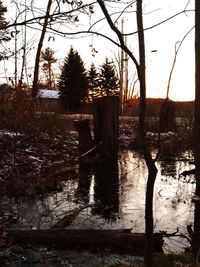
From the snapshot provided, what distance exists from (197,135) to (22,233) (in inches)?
108

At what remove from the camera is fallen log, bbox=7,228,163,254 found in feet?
18.1

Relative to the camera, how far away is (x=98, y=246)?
557cm

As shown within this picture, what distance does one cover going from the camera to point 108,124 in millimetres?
13633

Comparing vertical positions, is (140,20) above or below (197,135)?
above

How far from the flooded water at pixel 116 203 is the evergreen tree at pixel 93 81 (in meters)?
38.2

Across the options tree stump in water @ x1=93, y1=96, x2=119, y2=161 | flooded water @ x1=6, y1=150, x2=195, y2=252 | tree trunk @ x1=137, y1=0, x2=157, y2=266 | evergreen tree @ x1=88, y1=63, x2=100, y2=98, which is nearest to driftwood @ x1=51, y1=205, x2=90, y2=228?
flooded water @ x1=6, y1=150, x2=195, y2=252

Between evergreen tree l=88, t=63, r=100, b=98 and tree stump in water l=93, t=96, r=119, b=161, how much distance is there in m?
35.6

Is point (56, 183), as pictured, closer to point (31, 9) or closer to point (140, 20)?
point (31, 9)

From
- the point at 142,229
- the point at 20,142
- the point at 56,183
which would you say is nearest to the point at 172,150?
the point at 20,142

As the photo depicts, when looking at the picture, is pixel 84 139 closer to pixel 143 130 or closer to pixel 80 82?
pixel 143 130

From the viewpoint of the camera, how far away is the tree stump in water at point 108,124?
13.6m

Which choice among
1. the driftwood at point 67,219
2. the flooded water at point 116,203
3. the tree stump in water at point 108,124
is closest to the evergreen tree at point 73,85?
the tree stump in water at point 108,124

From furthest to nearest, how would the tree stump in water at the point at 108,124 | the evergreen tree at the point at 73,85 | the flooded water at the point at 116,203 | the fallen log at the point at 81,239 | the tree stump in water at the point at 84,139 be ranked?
the evergreen tree at the point at 73,85 < the tree stump in water at the point at 84,139 < the tree stump in water at the point at 108,124 < the flooded water at the point at 116,203 < the fallen log at the point at 81,239

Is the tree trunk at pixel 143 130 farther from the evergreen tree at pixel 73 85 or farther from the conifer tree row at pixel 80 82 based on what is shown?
the evergreen tree at pixel 73 85
